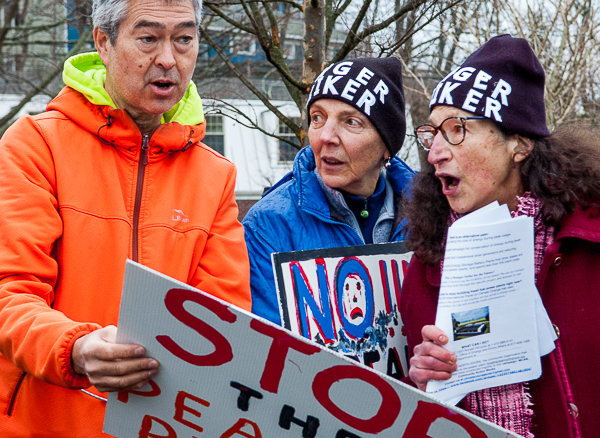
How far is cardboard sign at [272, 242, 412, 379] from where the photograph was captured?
100 inches

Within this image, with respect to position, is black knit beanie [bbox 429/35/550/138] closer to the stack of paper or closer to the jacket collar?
the stack of paper

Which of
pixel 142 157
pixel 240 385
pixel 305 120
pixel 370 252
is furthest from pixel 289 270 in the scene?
pixel 305 120

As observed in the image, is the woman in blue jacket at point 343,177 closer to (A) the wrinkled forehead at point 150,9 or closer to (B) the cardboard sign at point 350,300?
(B) the cardboard sign at point 350,300

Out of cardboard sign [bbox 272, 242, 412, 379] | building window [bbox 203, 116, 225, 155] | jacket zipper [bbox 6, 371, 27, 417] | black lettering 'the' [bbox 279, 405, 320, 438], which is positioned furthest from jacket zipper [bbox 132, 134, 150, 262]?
building window [bbox 203, 116, 225, 155]

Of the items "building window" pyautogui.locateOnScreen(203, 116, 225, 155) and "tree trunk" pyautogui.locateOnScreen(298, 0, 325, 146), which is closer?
"tree trunk" pyautogui.locateOnScreen(298, 0, 325, 146)

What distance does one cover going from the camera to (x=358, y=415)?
5.37ft

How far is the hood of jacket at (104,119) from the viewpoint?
86.0 inches

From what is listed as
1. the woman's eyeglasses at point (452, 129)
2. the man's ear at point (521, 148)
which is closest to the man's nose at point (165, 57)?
the woman's eyeglasses at point (452, 129)

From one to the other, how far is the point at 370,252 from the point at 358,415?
117cm

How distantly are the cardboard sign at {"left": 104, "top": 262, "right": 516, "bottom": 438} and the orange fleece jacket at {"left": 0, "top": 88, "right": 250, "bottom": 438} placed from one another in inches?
8.9

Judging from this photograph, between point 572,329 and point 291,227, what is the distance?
3.88ft

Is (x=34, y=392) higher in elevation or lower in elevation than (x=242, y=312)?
lower

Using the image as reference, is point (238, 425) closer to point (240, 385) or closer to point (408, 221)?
point (240, 385)

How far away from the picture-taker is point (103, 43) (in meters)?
2.32
